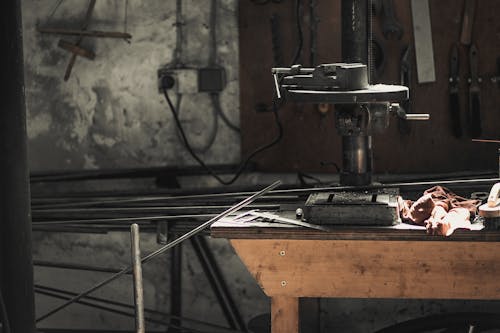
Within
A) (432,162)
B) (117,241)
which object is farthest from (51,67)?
(432,162)

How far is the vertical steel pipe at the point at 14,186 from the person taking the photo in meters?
3.27

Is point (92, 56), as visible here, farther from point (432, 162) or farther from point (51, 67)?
point (432, 162)

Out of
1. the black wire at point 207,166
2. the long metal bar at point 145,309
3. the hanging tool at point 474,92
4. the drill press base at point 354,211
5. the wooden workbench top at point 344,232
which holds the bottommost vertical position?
the long metal bar at point 145,309

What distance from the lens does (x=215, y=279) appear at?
14.9 feet

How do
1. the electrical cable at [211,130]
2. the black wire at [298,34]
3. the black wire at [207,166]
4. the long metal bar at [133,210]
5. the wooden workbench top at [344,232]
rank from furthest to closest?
the electrical cable at [211,130] → the black wire at [207,166] → the black wire at [298,34] → the long metal bar at [133,210] → the wooden workbench top at [344,232]

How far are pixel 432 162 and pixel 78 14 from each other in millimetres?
1801

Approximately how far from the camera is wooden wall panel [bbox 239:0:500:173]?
169 inches

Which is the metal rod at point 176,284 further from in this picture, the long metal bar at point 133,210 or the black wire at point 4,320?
the black wire at point 4,320

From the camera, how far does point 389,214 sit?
3291 mm

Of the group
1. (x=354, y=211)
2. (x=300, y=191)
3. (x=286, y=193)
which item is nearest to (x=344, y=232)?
(x=354, y=211)

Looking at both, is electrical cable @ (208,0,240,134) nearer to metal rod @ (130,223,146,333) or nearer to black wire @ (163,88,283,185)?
black wire @ (163,88,283,185)

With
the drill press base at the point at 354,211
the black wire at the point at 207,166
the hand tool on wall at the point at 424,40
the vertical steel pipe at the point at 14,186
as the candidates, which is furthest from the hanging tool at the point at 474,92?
the vertical steel pipe at the point at 14,186

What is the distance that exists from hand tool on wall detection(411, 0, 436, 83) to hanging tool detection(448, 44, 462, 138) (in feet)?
0.27

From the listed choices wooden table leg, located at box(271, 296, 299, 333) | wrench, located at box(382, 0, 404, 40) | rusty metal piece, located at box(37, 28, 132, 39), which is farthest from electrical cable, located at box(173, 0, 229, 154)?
wooden table leg, located at box(271, 296, 299, 333)
